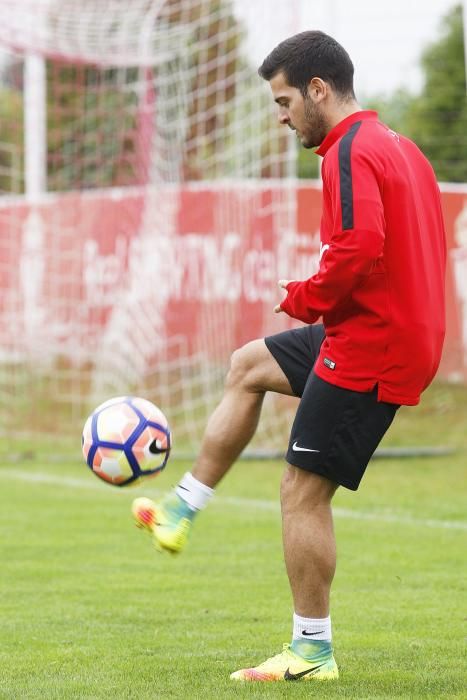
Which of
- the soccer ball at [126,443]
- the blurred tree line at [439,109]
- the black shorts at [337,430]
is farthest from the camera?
the blurred tree line at [439,109]

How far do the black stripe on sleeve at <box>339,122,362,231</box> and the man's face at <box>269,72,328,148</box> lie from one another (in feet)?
0.87

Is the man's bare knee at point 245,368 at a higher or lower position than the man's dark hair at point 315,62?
lower

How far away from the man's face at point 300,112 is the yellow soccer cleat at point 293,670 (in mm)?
1838

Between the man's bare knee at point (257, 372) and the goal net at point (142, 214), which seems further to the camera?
the goal net at point (142, 214)

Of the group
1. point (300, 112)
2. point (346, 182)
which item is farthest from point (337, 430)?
point (300, 112)

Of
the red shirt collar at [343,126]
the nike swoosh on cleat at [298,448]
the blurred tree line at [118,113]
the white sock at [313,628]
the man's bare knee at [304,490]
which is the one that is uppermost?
the blurred tree line at [118,113]

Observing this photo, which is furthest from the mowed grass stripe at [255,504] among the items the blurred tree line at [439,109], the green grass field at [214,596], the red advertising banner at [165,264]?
the blurred tree line at [439,109]

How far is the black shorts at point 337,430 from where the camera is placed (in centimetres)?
484

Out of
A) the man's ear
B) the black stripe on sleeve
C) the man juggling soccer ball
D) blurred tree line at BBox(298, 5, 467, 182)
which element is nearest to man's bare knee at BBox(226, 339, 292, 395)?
the man juggling soccer ball

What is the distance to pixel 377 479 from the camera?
12.0 m

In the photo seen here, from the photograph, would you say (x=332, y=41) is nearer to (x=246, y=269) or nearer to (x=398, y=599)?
(x=398, y=599)

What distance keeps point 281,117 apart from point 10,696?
2.20m

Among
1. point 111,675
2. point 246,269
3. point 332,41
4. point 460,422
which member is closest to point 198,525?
point 111,675

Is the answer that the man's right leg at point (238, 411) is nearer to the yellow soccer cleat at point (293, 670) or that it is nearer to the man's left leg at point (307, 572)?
the man's left leg at point (307, 572)
